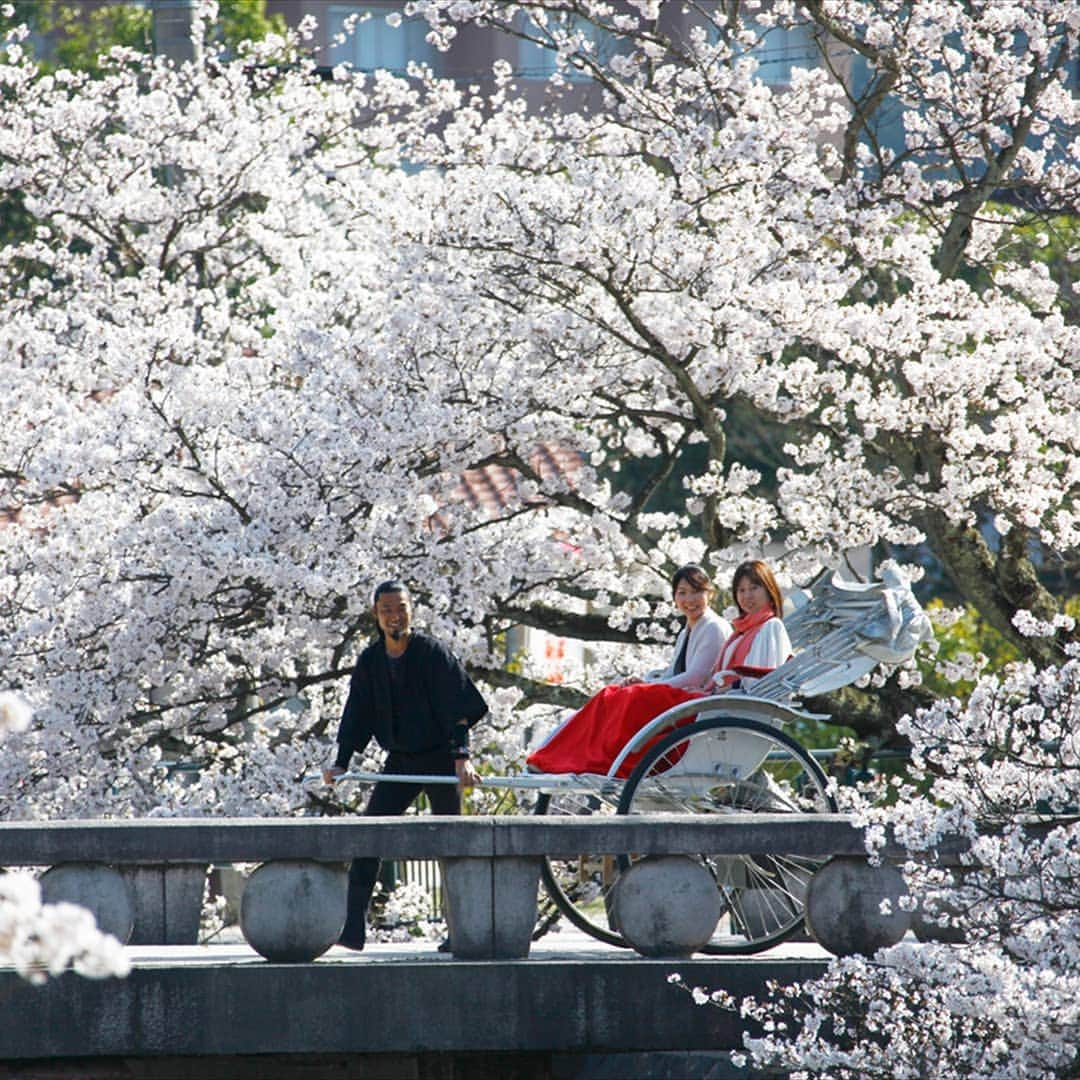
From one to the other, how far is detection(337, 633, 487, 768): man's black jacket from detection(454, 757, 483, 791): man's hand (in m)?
0.06

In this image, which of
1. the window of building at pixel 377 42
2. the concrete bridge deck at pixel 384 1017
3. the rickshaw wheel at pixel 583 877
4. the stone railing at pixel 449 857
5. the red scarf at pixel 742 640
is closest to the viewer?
the concrete bridge deck at pixel 384 1017

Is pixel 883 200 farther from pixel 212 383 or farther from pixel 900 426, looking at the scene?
pixel 212 383

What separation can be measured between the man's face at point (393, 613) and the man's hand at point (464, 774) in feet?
1.91

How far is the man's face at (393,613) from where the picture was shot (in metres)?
8.24

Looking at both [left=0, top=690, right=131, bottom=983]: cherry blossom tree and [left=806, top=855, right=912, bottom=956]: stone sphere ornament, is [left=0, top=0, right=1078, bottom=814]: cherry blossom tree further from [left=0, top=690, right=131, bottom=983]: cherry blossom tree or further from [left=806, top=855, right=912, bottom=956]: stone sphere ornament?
[left=0, top=690, right=131, bottom=983]: cherry blossom tree

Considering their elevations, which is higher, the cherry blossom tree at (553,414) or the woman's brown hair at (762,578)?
the cherry blossom tree at (553,414)

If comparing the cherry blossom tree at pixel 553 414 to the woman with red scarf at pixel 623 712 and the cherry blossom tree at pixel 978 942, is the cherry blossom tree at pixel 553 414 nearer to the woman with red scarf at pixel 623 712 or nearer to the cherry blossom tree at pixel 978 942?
the woman with red scarf at pixel 623 712

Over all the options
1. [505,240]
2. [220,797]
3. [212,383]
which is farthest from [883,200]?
[220,797]

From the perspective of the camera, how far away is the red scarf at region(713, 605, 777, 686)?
27.4 ft

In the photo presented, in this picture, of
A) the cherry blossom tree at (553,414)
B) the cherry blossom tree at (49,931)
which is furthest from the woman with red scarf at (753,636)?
the cherry blossom tree at (49,931)

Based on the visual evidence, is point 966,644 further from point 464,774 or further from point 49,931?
point 49,931

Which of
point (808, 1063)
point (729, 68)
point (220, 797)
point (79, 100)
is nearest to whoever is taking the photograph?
point (808, 1063)

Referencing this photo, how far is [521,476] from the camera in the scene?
485 inches

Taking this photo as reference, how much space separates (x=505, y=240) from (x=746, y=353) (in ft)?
5.05
